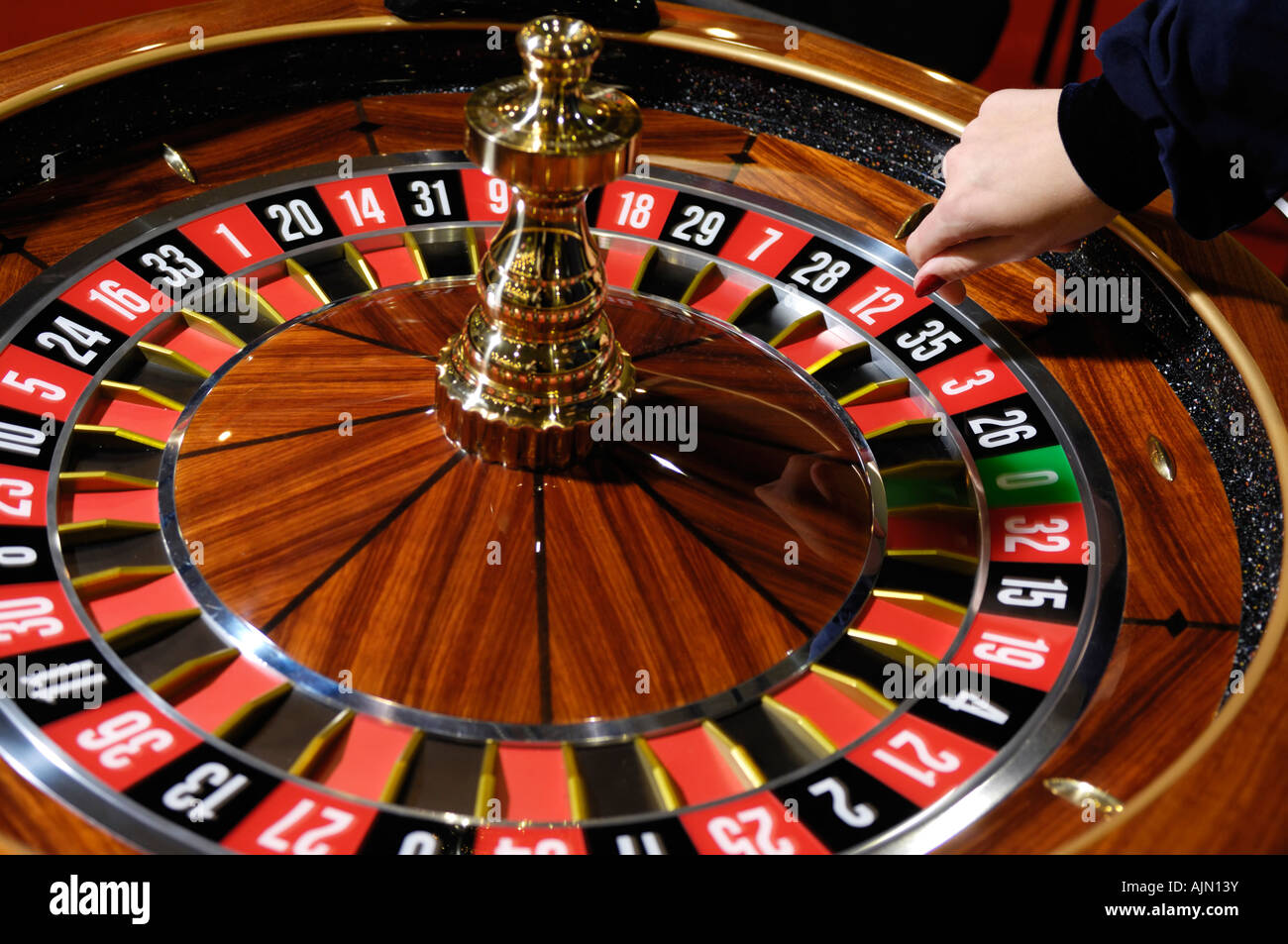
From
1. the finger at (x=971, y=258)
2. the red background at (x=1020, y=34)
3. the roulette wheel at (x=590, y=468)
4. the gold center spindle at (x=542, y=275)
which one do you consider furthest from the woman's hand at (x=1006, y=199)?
the red background at (x=1020, y=34)

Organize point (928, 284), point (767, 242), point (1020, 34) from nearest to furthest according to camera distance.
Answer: point (928, 284), point (767, 242), point (1020, 34)

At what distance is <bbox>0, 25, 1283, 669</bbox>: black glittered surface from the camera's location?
172cm

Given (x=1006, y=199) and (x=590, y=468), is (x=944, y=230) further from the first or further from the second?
(x=590, y=468)

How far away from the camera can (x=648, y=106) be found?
2.28 metres

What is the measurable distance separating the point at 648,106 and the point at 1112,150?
0.90 m

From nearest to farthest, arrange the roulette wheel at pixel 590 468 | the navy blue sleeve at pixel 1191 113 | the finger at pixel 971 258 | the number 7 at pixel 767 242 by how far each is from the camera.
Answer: the roulette wheel at pixel 590 468 → the navy blue sleeve at pixel 1191 113 → the finger at pixel 971 258 → the number 7 at pixel 767 242

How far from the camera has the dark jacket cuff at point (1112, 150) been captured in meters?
1.69

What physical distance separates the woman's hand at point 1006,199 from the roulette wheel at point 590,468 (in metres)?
0.14

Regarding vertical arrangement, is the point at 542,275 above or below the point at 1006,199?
below

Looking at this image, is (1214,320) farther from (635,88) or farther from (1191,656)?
(635,88)

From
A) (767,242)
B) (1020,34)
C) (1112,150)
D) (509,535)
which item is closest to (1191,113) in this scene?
(1112,150)

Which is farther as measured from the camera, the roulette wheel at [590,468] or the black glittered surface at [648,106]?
the black glittered surface at [648,106]

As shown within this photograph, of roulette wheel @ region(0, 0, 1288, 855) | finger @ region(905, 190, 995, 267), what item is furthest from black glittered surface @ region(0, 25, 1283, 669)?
finger @ region(905, 190, 995, 267)

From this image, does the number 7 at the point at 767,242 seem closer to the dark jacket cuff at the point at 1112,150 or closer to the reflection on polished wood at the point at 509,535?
the reflection on polished wood at the point at 509,535
